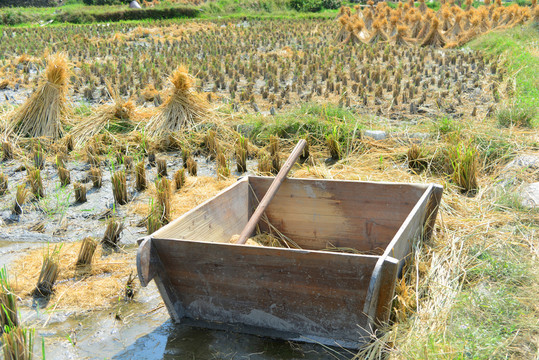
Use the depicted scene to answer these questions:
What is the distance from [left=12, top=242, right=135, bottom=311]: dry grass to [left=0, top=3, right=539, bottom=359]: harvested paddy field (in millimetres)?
15

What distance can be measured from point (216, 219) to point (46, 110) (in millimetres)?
4625

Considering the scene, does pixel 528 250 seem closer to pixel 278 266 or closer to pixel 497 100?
pixel 278 266

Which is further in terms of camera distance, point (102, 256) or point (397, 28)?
point (397, 28)

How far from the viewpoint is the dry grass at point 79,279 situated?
13.0ft

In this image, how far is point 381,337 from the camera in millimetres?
3115

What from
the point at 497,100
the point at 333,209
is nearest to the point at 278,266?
the point at 333,209

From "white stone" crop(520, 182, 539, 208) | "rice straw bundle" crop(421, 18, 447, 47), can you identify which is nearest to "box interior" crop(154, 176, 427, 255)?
"white stone" crop(520, 182, 539, 208)

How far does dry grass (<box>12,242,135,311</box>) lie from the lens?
3.97 meters

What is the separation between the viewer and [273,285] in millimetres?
3242

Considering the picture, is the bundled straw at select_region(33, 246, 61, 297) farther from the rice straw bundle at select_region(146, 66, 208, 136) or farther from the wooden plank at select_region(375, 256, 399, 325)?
the rice straw bundle at select_region(146, 66, 208, 136)

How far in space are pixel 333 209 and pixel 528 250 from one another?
1.45 m

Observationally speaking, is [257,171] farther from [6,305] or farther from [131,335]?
[6,305]

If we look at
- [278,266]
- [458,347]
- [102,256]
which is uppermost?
[278,266]

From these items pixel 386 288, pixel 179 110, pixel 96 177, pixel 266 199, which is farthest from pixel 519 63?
pixel 386 288
